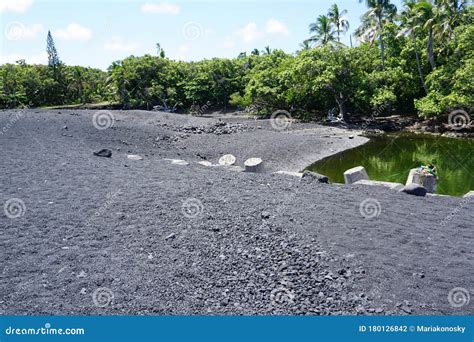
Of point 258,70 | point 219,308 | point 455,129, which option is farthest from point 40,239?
point 258,70

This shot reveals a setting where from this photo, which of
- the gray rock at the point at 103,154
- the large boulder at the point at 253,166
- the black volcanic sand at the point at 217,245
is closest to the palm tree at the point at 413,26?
the large boulder at the point at 253,166

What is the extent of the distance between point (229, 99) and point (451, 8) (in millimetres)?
30137

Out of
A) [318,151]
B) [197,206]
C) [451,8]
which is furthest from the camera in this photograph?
[451,8]

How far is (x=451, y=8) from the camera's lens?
36.0 metres

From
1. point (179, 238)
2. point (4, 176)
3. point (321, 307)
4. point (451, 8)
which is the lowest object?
point (321, 307)

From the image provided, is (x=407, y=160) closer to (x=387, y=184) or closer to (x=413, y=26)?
(x=387, y=184)

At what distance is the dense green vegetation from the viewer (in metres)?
34.4

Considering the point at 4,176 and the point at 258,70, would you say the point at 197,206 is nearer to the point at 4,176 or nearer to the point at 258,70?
the point at 4,176

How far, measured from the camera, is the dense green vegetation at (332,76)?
34375 millimetres

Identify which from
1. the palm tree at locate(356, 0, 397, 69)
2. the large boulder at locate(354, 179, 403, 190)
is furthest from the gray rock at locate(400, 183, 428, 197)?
the palm tree at locate(356, 0, 397, 69)

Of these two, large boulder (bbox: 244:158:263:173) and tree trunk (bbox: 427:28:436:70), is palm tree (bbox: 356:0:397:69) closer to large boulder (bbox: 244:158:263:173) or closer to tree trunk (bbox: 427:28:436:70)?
tree trunk (bbox: 427:28:436:70)

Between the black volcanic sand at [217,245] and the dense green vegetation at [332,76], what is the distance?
997 inches

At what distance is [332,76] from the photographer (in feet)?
121

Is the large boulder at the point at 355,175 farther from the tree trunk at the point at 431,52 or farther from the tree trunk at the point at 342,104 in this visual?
the tree trunk at the point at 431,52
